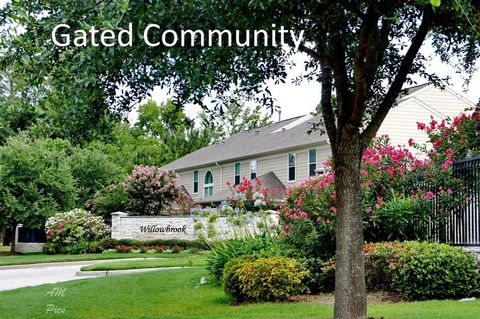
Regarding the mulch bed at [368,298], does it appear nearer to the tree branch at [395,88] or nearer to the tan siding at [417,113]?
the tree branch at [395,88]

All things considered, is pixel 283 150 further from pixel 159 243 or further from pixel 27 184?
pixel 27 184

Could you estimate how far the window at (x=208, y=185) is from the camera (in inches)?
1592

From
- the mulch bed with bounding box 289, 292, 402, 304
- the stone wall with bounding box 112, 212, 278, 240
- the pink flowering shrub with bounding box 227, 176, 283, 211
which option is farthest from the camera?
the stone wall with bounding box 112, 212, 278, 240

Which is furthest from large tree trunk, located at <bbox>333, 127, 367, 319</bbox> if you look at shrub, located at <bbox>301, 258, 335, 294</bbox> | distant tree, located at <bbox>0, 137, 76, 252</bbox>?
distant tree, located at <bbox>0, 137, 76, 252</bbox>

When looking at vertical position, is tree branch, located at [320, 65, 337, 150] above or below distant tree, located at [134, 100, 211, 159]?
below

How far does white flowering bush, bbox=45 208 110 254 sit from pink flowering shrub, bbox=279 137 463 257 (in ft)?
56.3

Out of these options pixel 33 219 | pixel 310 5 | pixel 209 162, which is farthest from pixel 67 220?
pixel 310 5

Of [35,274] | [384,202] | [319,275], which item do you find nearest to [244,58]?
[319,275]

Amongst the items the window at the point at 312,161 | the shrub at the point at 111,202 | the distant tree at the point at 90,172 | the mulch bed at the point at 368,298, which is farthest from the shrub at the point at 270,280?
the distant tree at the point at 90,172

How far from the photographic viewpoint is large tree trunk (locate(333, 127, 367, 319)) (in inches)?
321

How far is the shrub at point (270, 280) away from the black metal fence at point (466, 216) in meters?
2.93

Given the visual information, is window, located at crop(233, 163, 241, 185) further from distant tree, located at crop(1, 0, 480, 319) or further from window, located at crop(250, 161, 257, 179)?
distant tree, located at crop(1, 0, 480, 319)

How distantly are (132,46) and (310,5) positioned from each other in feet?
6.71

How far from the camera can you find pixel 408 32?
10.4 meters
